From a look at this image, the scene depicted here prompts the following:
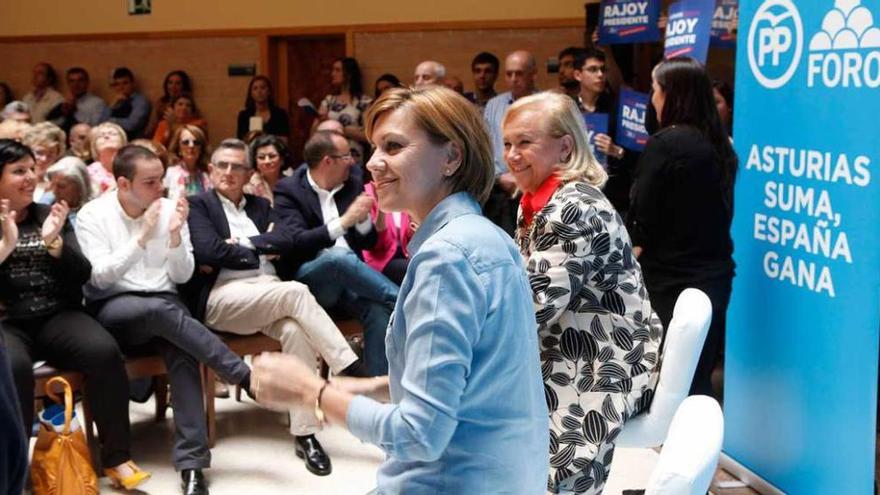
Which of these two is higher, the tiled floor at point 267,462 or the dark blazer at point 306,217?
the dark blazer at point 306,217

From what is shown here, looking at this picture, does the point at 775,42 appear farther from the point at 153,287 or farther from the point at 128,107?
the point at 128,107

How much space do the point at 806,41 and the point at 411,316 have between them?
233cm

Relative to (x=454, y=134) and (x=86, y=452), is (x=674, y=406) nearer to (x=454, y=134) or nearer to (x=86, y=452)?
(x=454, y=134)

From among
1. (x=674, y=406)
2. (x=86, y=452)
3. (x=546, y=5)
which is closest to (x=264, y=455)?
(x=86, y=452)

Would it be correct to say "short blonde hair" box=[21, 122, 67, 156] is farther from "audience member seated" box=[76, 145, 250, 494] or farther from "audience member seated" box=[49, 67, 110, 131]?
"audience member seated" box=[49, 67, 110, 131]

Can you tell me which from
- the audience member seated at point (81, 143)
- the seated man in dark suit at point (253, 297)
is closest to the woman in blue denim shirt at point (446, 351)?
the seated man in dark suit at point (253, 297)

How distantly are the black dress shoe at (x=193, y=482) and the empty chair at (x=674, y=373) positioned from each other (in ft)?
6.19

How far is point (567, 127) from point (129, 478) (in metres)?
2.37

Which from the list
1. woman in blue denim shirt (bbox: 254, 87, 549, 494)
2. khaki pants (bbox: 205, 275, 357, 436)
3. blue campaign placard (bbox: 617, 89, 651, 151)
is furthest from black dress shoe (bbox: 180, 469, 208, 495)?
blue campaign placard (bbox: 617, 89, 651, 151)

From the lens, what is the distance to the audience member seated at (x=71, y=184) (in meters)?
4.93

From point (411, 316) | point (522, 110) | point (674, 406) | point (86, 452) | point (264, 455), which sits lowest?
point (264, 455)

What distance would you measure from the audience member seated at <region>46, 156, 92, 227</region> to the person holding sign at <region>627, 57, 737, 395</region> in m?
2.77

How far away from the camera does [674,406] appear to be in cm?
282

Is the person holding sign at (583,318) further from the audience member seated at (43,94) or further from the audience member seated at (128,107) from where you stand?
the audience member seated at (43,94)
